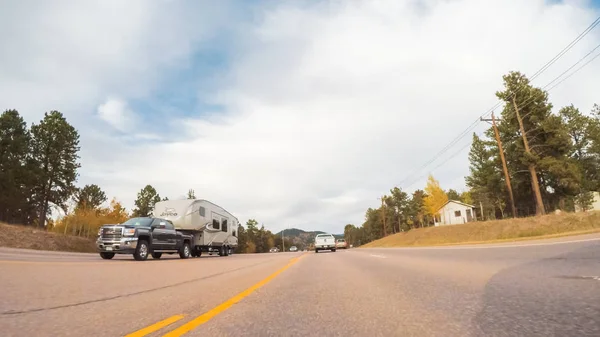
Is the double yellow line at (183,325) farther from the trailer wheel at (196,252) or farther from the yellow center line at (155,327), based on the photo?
the trailer wheel at (196,252)

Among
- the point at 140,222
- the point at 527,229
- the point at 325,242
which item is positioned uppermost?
the point at 140,222

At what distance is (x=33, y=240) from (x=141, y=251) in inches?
718

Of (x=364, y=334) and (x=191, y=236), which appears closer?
(x=364, y=334)

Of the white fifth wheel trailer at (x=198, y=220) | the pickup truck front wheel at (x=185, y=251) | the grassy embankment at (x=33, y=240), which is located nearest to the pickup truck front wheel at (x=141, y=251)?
the pickup truck front wheel at (x=185, y=251)

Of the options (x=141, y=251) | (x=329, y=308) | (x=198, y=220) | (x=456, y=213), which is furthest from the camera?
(x=456, y=213)

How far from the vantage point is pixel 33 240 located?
29.3 meters

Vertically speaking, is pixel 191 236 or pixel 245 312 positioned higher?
pixel 191 236

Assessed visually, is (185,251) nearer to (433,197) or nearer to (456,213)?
(433,197)

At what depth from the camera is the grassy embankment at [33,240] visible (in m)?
27.4

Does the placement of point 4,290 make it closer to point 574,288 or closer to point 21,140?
point 574,288

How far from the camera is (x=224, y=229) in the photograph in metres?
29.1

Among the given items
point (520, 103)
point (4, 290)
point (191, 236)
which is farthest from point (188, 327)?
point (520, 103)

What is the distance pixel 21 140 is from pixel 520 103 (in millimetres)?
62854

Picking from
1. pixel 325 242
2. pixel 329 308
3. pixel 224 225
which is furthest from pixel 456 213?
pixel 329 308
